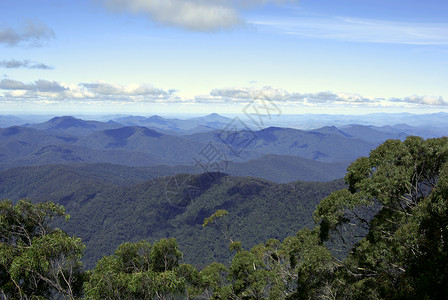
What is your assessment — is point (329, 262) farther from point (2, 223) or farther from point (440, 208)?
point (2, 223)

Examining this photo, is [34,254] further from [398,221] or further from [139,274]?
[398,221]

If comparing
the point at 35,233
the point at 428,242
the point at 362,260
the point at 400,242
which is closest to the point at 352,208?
the point at 362,260

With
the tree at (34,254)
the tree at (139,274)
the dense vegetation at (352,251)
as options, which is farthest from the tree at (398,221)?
the tree at (34,254)

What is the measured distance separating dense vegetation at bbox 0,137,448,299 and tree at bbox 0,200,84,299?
0.05 metres

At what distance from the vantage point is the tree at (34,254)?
14148 millimetres

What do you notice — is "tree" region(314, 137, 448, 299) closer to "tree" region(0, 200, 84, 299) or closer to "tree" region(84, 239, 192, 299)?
"tree" region(84, 239, 192, 299)

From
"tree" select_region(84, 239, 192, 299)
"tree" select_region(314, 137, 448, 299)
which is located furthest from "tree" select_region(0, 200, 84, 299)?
"tree" select_region(314, 137, 448, 299)

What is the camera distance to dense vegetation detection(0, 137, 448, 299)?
1086 centimetres

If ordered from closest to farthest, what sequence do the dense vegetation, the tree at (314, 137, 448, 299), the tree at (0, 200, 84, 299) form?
the tree at (314, 137, 448, 299)
the dense vegetation
the tree at (0, 200, 84, 299)

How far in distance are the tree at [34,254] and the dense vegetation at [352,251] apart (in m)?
0.05

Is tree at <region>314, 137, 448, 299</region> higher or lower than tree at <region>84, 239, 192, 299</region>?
higher

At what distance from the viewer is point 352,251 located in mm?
15938

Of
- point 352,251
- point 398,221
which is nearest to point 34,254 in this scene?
point 352,251

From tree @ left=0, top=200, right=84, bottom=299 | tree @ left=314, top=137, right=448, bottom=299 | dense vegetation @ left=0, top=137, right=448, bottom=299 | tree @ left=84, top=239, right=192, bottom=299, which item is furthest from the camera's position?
tree @ left=0, top=200, right=84, bottom=299
